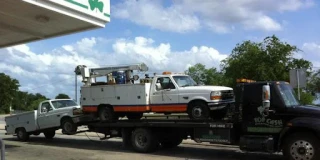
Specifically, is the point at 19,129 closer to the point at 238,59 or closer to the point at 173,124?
the point at 173,124

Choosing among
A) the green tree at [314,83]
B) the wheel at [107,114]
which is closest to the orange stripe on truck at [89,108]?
the wheel at [107,114]

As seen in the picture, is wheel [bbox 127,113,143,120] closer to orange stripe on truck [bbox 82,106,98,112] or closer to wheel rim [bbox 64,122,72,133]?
orange stripe on truck [bbox 82,106,98,112]

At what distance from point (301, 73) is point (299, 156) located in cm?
635

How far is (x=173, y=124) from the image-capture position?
1370 cm

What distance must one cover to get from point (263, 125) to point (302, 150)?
1.36 m

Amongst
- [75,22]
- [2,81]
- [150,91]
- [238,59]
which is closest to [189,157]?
[150,91]

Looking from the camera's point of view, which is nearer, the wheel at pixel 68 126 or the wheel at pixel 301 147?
the wheel at pixel 301 147

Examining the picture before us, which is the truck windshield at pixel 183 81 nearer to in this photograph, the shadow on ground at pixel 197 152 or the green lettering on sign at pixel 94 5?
the shadow on ground at pixel 197 152

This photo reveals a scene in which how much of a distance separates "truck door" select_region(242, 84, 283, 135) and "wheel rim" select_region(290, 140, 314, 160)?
706mm

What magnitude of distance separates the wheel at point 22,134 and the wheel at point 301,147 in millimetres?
13128

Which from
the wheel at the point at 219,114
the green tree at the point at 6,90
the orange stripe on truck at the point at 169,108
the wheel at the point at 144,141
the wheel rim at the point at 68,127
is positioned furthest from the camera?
the green tree at the point at 6,90

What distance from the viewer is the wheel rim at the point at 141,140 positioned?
571 inches

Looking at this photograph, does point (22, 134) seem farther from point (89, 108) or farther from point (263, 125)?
point (263, 125)

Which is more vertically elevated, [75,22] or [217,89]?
[75,22]
